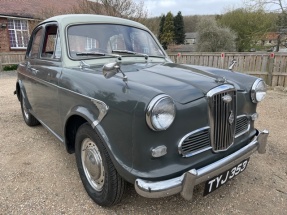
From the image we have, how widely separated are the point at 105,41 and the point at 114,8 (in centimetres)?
1289

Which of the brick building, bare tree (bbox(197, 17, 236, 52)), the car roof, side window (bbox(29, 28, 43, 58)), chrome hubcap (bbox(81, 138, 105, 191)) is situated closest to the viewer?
chrome hubcap (bbox(81, 138, 105, 191))

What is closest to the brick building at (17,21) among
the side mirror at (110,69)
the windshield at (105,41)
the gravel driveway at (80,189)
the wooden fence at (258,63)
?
the wooden fence at (258,63)

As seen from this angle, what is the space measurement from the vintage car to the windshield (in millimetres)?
12

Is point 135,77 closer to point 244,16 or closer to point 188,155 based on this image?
point 188,155

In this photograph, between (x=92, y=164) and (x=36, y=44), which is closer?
(x=92, y=164)

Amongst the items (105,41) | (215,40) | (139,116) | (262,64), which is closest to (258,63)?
(262,64)

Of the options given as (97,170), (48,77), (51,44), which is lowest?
(97,170)

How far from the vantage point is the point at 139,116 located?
5.67 feet

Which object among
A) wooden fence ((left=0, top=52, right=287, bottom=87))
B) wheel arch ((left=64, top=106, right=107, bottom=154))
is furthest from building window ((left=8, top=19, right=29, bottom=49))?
wheel arch ((left=64, top=106, right=107, bottom=154))

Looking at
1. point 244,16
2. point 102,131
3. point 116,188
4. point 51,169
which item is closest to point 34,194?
point 51,169

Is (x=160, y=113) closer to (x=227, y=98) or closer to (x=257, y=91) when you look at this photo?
(x=227, y=98)

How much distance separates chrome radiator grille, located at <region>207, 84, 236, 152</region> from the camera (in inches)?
80.2

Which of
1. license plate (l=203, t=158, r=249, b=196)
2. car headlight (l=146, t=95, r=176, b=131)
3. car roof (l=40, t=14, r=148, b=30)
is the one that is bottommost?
license plate (l=203, t=158, r=249, b=196)

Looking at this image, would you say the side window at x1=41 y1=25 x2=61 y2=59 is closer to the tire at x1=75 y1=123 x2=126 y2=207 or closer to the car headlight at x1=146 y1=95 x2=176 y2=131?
the tire at x1=75 y1=123 x2=126 y2=207
